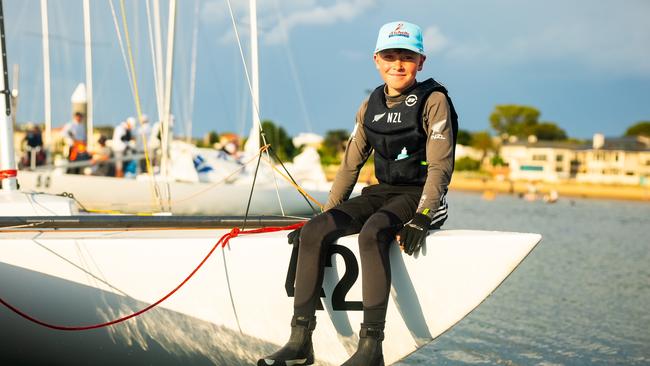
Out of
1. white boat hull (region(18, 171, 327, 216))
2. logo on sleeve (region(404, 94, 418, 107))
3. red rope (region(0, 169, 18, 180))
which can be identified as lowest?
white boat hull (region(18, 171, 327, 216))

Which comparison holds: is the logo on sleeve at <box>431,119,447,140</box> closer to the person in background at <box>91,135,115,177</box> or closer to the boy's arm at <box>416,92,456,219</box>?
the boy's arm at <box>416,92,456,219</box>

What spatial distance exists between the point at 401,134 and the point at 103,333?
6.67ft

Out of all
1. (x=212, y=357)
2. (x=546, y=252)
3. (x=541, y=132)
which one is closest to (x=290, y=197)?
(x=546, y=252)

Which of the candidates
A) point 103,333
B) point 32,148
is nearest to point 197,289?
point 103,333

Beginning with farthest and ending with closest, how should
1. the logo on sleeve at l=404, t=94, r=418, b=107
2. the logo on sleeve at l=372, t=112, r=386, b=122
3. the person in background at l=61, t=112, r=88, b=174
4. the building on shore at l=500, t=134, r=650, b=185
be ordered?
the building on shore at l=500, t=134, r=650, b=185 → the person in background at l=61, t=112, r=88, b=174 → the logo on sleeve at l=372, t=112, r=386, b=122 → the logo on sleeve at l=404, t=94, r=418, b=107

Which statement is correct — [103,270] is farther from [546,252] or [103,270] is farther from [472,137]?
[472,137]

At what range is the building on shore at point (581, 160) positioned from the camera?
9081cm

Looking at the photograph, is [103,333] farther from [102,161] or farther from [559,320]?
[102,161]

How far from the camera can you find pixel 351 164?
429 cm

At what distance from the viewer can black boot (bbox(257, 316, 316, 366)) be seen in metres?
3.68

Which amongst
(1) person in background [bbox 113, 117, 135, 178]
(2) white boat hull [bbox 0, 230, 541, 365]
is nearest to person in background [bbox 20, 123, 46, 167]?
(1) person in background [bbox 113, 117, 135, 178]

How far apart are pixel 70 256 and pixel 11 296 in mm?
439

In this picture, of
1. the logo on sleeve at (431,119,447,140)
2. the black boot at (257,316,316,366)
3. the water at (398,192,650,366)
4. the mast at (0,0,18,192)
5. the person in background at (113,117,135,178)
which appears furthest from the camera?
the person in background at (113,117,135,178)

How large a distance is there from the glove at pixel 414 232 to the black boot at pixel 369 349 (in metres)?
0.41
